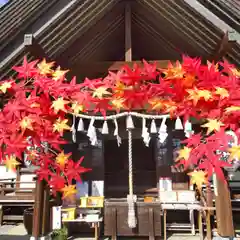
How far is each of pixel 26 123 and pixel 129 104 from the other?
136 cm

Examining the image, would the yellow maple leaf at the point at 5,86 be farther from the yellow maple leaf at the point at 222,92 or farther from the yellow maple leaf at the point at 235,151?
the yellow maple leaf at the point at 235,151

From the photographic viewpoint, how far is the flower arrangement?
10.2 ft

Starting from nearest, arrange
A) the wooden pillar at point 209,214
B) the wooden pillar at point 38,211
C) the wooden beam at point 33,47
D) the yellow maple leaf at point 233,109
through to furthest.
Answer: the yellow maple leaf at point 233,109 → the wooden beam at point 33,47 → the wooden pillar at point 38,211 → the wooden pillar at point 209,214

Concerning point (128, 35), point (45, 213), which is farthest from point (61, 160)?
point (45, 213)

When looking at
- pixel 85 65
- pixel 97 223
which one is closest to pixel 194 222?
pixel 97 223

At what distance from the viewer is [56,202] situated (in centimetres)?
793

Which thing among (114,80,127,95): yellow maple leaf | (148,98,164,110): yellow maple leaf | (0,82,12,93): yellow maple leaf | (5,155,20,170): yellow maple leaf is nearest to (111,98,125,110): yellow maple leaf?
(114,80,127,95): yellow maple leaf

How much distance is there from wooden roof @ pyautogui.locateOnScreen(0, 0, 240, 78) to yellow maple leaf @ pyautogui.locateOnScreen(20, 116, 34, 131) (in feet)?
4.84

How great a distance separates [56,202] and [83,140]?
88.8 inches

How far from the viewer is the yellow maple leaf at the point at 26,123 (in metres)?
3.25

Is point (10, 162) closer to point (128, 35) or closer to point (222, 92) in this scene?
point (222, 92)

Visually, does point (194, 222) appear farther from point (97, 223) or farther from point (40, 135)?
point (40, 135)

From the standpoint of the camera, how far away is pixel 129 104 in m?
3.62

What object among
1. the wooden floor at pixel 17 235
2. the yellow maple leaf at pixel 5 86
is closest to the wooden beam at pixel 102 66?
the yellow maple leaf at pixel 5 86
